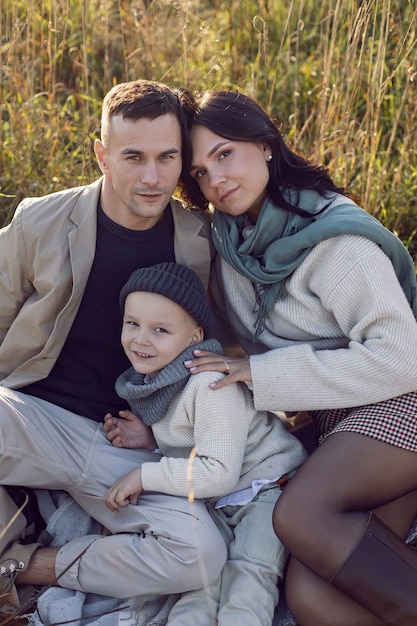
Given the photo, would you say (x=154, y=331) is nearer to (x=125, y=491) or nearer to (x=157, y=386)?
(x=157, y=386)

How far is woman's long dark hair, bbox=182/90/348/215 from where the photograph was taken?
125 inches

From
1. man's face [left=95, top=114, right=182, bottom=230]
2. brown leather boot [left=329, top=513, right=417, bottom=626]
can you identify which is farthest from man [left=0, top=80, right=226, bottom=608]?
brown leather boot [left=329, top=513, right=417, bottom=626]

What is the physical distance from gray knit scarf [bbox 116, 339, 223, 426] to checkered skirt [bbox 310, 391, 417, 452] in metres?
0.51

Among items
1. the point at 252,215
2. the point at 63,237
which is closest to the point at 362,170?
the point at 252,215

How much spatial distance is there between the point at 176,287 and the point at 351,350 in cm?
60

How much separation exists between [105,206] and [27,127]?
156 cm

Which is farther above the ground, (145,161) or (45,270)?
(145,161)

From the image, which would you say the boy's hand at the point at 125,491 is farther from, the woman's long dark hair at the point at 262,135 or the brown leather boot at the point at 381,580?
the woman's long dark hair at the point at 262,135

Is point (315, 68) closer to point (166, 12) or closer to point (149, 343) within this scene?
point (166, 12)

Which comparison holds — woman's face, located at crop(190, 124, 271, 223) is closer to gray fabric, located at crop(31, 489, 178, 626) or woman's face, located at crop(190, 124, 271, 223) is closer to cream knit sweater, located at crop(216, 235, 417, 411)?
cream knit sweater, located at crop(216, 235, 417, 411)

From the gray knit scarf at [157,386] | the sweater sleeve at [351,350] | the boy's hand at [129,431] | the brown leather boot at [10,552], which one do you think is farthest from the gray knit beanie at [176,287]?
the brown leather boot at [10,552]

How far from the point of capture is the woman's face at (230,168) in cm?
315

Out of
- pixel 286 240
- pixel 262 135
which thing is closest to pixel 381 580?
pixel 286 240

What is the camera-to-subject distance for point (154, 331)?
3037mm
